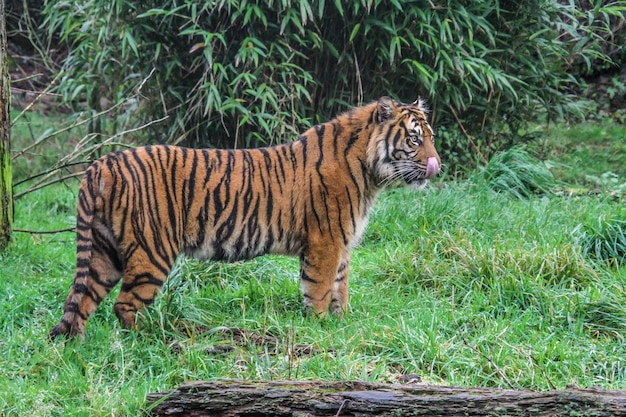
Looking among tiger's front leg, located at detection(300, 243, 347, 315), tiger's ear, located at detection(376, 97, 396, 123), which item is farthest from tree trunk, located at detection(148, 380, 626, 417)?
tiger's ear, located at detection(376, 97, 396, 123)

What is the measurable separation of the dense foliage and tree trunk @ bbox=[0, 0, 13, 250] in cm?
167

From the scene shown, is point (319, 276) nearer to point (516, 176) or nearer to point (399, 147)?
point (399, 147)

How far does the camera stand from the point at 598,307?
4.98 meters

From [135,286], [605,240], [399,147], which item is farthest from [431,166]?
[135,286]

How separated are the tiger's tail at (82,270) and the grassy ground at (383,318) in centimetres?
12

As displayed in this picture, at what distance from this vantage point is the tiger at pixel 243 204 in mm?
4789

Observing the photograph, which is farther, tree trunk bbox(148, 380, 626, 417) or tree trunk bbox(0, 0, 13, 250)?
tree trunk bbox(0, 0, 13, 250)

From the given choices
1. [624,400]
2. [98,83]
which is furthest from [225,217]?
[98,83]

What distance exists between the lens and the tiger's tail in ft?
14.8

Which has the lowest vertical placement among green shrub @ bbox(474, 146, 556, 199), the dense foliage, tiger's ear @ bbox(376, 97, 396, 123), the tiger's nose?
green shrub @ bbox(474, 146, 556, 199)

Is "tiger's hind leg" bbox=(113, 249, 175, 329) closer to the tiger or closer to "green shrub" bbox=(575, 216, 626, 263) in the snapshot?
the tiger

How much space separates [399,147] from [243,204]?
3.66ft

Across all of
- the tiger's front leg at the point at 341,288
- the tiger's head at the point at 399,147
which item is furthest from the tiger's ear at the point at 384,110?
the tiger's front leg at the point at 341,288

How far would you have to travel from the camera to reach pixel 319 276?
17.2 feet
